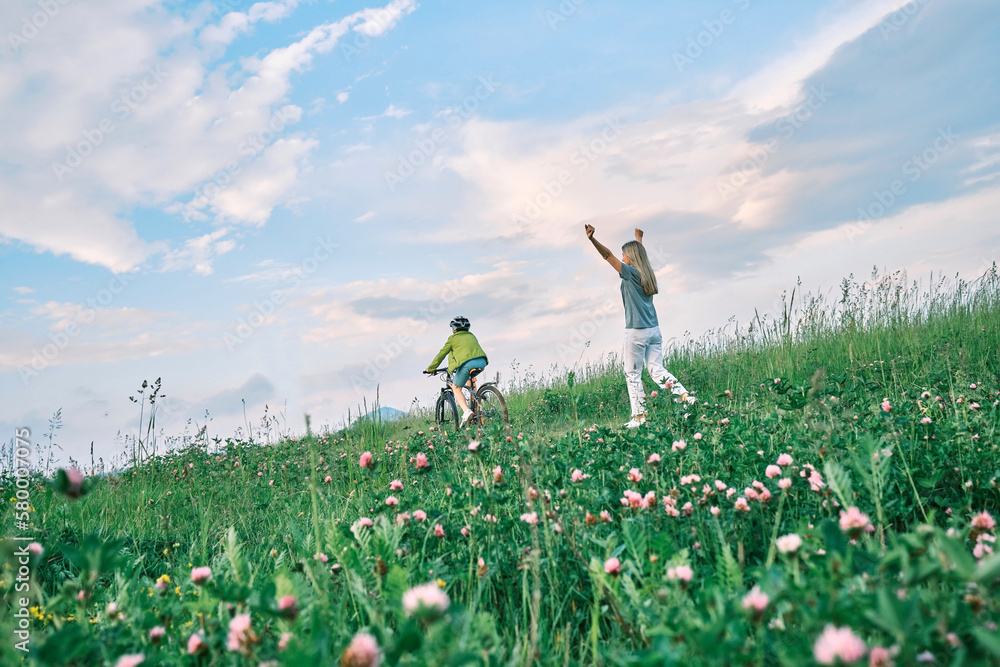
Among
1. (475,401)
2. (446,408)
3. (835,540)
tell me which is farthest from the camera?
(446,408)

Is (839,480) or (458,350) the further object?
(458,350)

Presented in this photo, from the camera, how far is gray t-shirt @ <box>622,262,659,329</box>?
8.32 m

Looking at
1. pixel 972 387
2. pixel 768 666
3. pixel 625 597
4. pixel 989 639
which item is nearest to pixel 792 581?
pixel 768 666

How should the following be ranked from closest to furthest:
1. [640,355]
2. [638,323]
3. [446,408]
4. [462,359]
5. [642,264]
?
[638,323] → [640,355] → [642,264] → [462,359] → [446,408]

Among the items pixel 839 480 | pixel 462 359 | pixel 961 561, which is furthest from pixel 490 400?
pixel 961 561

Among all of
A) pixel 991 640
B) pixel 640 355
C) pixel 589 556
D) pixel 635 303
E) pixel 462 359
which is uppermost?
pixel 635 303

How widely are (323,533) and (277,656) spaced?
197cm

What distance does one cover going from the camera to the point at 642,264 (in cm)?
873

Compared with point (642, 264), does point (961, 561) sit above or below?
below

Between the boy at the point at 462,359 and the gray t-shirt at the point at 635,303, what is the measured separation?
3.31 metres

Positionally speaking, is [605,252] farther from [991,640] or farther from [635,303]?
[991,640]

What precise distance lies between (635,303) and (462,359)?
3.66 m

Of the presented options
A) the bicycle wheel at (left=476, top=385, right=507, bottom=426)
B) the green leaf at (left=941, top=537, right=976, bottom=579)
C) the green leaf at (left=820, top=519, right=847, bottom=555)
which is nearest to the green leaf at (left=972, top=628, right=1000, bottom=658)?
the green leaf at (left=941, top=537, right=976, bottom=579)

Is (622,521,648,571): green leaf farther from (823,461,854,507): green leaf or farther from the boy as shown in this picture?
the boy
